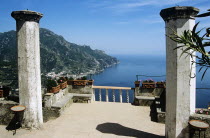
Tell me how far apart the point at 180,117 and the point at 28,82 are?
4342 millimetres

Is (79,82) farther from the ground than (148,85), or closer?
farther from the ground

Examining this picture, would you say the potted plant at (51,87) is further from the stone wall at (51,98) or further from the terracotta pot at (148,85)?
the terracotta pot at (148,85)

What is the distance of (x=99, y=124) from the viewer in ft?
21.3

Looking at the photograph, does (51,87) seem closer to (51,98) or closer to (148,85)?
(51,98)

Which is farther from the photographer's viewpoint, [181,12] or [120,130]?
[120,130]

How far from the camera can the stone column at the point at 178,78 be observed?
15.3 ft

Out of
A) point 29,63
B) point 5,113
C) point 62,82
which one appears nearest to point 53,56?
point 62,82

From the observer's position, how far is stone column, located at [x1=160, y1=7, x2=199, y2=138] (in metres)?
4.65

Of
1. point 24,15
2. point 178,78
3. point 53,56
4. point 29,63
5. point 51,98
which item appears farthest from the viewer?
point 53,56

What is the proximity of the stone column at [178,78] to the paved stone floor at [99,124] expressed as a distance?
914mm

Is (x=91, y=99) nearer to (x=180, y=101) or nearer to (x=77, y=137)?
(x=77, y=137)

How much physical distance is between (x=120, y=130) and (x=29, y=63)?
3.42 metres

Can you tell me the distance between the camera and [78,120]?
22.4 ft

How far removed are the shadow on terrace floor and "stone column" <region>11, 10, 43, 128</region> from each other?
2.05m
